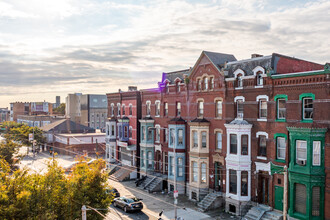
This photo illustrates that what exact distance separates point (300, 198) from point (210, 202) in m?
9.49

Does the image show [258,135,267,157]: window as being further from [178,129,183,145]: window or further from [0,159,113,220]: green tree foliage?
[0,159,113,220]: green tree foliage

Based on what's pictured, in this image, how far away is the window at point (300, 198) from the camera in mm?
25125

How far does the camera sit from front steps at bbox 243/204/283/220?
87.9 ft

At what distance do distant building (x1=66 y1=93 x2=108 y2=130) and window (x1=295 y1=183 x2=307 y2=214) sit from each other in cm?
9175

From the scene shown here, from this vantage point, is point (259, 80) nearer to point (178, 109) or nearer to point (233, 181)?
point (233, 181)

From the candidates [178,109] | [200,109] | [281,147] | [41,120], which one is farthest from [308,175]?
[41,120]

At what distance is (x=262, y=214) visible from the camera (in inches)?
1081

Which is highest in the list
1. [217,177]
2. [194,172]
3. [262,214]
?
[194,172]

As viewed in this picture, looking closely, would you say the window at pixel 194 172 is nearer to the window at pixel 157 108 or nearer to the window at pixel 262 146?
the window at pixel 262 146

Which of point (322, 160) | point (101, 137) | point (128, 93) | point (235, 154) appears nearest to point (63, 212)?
point (235, 154)

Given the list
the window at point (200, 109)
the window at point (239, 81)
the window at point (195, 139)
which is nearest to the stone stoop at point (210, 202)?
the window at point (195, 139)

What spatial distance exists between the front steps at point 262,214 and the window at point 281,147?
4.83 m

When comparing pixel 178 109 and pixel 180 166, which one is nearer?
pixel 180 166

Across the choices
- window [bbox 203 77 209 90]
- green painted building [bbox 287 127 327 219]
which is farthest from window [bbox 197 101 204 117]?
green painted building [bbox 287 127 327 219]
